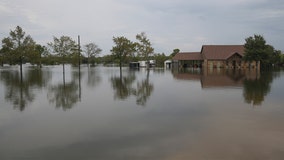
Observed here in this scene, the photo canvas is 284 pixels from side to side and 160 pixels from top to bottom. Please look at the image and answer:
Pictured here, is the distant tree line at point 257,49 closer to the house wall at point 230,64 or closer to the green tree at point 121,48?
the house wall at point 230,64

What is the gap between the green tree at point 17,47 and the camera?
44.7m

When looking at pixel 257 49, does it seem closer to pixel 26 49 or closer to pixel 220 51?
pixel 220 51

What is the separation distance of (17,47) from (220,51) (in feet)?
145

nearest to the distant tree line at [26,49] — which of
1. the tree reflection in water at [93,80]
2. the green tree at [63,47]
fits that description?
the green tree at [63,47]

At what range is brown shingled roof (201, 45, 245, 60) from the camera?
57.1 m

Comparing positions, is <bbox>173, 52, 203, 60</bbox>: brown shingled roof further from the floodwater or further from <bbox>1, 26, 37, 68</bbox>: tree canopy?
the floodwater

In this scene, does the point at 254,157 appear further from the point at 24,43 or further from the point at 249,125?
the point at 24,43

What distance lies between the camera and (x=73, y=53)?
49781mm

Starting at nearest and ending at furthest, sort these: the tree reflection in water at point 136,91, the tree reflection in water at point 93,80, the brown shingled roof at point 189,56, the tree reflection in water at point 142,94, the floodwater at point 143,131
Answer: the floodwater at point 143,131, the tree reflection in water at point 142,94, the tree reflection in water at point 136,91, the tree reflection in water at point 93,80, the brown shingled roof at point 189,56

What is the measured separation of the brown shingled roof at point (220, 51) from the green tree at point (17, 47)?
38192mm

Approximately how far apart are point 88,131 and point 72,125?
35.8 inches

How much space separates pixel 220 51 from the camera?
194 feet

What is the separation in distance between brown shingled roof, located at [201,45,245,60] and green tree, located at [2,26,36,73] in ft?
125

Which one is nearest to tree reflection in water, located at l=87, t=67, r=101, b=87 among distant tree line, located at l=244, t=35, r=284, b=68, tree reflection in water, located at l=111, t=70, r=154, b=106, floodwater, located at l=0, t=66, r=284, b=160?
tree reflection in water, located at l=111, t=70, r=154, b=106
